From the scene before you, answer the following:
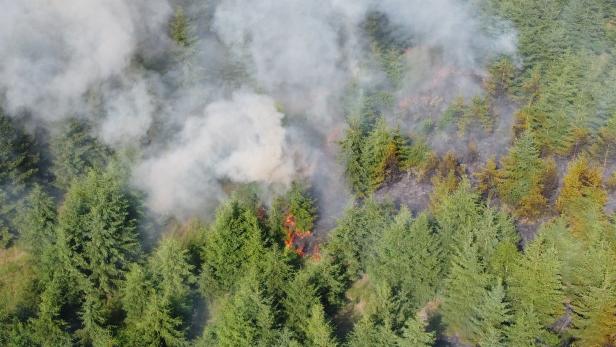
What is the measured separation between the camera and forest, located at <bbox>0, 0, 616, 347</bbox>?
32812mm

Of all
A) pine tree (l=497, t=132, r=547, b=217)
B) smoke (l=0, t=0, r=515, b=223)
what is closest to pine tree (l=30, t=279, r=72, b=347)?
smoke (l=0, t=0, r=515, b=223)

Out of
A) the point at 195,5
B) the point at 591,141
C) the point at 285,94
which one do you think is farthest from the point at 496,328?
the point at 195,5

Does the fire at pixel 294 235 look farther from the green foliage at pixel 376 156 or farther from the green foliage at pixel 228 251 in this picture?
the green foliage at pixel 376 156

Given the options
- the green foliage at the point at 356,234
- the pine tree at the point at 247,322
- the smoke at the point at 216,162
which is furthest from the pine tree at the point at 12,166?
the green foliage at the point at 356,234

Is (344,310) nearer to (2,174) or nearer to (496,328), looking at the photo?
(496,328)

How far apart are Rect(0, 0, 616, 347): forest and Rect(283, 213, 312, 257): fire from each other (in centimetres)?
12

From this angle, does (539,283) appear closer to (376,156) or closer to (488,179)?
(488,179)

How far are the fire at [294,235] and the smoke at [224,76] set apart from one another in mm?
2569

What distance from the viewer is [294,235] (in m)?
41.2

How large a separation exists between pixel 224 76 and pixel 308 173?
12.4m

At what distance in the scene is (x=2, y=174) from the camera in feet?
146

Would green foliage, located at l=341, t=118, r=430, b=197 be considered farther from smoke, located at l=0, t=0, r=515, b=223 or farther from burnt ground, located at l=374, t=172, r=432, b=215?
smoke, located at l=0, t=0, r=515, b=223

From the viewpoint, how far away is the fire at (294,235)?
1607 inches

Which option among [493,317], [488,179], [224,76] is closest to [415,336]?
[493,317]
